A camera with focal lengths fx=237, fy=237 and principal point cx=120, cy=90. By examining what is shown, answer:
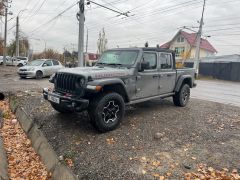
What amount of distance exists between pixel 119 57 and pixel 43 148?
296 centimetres

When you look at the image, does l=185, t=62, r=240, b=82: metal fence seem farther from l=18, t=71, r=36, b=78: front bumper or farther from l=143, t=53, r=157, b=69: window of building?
l=143, t=53, r=157, b=69: window of building

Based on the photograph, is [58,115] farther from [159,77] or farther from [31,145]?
[159,77]

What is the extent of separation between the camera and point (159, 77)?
675 cm

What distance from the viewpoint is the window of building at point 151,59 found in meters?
6.33

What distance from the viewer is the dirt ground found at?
13.1 feet

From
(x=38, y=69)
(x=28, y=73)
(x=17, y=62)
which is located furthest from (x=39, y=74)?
(x=17, y=62)

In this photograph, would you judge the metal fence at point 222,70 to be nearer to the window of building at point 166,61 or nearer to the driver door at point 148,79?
the window of building at point 166,61

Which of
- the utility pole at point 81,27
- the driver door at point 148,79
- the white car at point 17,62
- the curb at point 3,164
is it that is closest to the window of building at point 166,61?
the driver door at point 148,79

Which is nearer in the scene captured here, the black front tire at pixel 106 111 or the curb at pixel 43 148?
the curb at pixel 43 148

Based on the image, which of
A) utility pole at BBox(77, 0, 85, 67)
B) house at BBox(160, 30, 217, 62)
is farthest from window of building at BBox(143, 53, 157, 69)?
house at BBox(160, 30, 217, 62)

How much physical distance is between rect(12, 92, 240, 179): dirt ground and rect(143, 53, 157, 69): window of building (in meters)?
1.44

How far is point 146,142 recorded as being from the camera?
4.98 meters

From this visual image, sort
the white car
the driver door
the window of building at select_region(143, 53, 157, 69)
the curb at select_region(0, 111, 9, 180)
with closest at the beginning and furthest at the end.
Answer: the curb at select_region(0, 111, 9, 180), the driver door, the window of building at select_region(143, 53, 157, 69), the white car

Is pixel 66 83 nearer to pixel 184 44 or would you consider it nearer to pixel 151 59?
pixel 151 59
